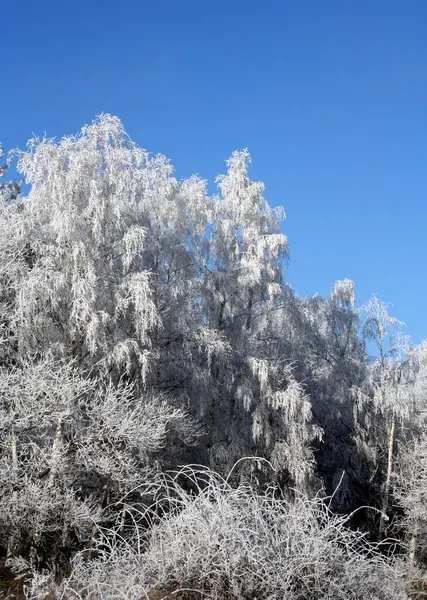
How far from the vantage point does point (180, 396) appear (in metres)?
16.8

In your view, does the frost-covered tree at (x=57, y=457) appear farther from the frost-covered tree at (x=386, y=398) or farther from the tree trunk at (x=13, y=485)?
the frost-covered tree at (x=386, y=398)

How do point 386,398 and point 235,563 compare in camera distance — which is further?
point 386,398

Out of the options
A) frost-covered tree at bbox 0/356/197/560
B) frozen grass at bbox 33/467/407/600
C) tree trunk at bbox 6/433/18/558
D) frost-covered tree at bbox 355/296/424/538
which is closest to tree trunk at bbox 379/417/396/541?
frost-covered tree at bbox 355/296/424/538

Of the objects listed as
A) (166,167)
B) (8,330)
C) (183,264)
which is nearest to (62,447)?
(8,330)

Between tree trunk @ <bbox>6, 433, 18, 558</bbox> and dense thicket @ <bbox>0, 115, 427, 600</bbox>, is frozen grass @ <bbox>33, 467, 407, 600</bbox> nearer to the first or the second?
dense thicket @ <bbox>0, 115, 427, 600</bbox>

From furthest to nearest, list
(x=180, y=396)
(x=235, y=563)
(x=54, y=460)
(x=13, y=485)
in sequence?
(x=180, y=396), (x=54, y=460), (x=13, y=485), (x=235, y=563)

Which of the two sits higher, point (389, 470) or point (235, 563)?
point (389, 470)

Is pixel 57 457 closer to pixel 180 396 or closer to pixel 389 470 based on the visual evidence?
pixel 180 396

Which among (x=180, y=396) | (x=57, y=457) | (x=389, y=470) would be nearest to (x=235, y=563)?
(x=57, y=457)

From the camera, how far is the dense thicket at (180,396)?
7359mm

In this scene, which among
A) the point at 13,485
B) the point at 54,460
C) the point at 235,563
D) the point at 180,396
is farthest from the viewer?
the point at 180,396

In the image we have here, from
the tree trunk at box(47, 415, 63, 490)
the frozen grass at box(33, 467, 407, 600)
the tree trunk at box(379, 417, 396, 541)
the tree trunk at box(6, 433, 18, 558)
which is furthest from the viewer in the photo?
the tree trunk at box(379, 417, 396, 541)

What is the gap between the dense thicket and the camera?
24.1 feet

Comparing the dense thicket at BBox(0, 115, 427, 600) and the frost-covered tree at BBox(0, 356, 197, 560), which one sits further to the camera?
the frost-covered tree at BBox(0, 356, 197, 560)
